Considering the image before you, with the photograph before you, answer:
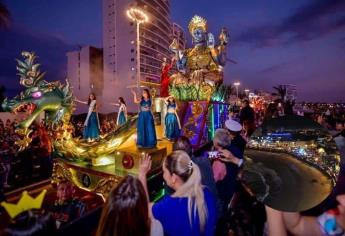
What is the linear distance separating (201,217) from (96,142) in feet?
16.6

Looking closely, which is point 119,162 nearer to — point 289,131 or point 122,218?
point 122,218

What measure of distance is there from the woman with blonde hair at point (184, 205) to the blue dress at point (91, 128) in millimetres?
5788

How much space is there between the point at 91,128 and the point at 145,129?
2251 millimetres

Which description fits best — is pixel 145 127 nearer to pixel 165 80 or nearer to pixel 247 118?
pixel 247 118

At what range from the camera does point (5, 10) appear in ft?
35.4

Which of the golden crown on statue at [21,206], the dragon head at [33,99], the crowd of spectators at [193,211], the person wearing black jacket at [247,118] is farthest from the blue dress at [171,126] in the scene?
the golden crown on statue at [21,206]

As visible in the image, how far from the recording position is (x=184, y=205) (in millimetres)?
1737

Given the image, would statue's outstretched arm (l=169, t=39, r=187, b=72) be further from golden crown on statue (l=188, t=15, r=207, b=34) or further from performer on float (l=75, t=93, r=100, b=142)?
performer on float (l=75, t=93, r=100, b=142)

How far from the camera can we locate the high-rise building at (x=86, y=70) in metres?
58.1

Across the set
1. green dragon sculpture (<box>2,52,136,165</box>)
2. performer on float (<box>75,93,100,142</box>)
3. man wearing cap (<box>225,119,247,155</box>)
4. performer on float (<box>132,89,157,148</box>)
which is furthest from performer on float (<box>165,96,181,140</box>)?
man wearing cap (<box>225,119,247,155</box>)

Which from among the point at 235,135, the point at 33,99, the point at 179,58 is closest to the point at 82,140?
the point at 33,99

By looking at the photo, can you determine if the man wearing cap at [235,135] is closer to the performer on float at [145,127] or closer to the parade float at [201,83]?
the performer on float at [145,127]

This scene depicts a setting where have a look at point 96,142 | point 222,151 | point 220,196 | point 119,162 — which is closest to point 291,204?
point 222,151

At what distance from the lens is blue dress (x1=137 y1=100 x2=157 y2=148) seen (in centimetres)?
585
